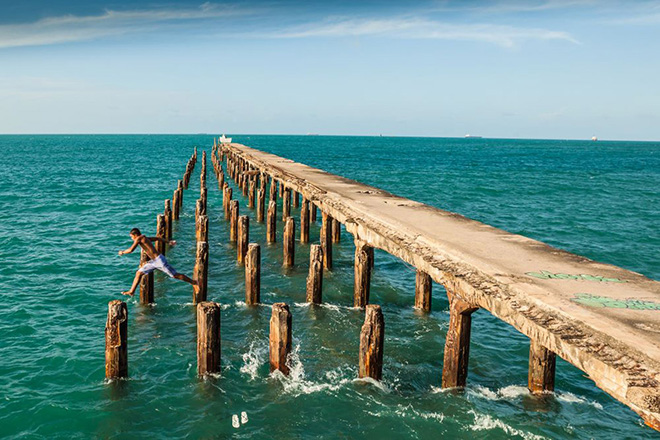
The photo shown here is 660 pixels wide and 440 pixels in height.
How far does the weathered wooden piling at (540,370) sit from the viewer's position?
30.2 ft

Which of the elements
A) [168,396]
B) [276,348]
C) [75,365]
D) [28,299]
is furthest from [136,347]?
[28,299]

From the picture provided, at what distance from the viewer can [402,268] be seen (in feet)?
59.6

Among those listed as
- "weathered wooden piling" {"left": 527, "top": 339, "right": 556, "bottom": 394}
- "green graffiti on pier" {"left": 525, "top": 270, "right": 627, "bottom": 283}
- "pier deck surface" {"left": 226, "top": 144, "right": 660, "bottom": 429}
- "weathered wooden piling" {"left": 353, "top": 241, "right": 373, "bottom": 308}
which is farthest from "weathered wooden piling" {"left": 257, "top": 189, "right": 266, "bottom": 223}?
"green graffiti on pier" {"left": 525, "top": 270, "right": 627, "bottom": 283}

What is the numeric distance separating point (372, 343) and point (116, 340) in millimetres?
4109

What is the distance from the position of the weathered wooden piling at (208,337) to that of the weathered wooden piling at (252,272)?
3638 millimetres

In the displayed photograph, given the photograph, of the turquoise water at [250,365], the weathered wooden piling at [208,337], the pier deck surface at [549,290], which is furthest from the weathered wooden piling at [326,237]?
the weathered wooden piling at [208,337]

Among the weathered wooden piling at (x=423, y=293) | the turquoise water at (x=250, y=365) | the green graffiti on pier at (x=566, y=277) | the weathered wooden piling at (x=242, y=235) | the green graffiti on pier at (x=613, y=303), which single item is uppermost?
the green graffiti on pier at (x=566, y=277)

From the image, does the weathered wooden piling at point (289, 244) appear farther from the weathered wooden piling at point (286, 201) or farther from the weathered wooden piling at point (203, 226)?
the weathered wooden piling at point (286, 201)

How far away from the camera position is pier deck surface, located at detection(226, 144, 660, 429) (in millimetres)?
5371

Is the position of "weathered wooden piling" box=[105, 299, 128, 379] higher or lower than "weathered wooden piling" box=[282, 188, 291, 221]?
lower

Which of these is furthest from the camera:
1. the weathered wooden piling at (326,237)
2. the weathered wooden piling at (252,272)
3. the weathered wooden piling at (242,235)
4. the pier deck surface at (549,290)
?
the weathered wooden piling at (242,235)

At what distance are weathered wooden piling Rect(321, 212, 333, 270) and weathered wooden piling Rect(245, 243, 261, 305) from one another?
12.3 ft

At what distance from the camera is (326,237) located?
16719 mm

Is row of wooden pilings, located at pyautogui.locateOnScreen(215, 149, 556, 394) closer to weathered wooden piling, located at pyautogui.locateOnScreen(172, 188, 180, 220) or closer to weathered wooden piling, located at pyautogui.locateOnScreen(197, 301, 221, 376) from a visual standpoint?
weathered wooden piling, located at pyautogui.locateOnScreen(197, 301, 221, 376)
